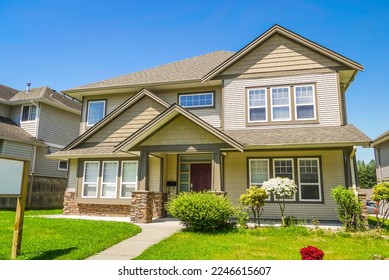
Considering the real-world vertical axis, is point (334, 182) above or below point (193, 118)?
below

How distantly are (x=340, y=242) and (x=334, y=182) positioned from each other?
4.72 meters

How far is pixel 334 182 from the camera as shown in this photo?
12.5 meters

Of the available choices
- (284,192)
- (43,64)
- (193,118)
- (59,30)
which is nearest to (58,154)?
(43,64)

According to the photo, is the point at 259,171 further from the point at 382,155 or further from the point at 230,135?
the point at 382,155

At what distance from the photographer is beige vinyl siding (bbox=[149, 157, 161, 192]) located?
14297 millimetres

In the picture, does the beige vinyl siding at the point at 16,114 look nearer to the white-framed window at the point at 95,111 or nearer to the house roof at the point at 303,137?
the white-framed window at the point at 95,111

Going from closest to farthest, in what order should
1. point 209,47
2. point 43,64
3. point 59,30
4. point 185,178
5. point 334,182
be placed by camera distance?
point 59,30 < point 334,182 < point 43,64 < point 185,178 < point 209,47

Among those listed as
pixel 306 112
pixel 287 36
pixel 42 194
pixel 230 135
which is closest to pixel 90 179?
pixel 42 194

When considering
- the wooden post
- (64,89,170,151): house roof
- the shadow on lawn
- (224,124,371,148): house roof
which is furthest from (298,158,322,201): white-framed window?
the wooden post

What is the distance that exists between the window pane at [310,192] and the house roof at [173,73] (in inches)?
267

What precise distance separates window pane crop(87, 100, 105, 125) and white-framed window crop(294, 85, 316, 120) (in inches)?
389

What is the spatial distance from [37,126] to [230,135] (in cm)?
1468

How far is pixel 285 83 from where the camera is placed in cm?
1359
